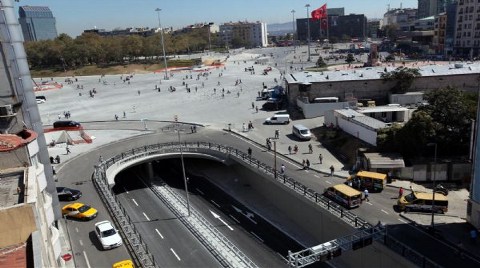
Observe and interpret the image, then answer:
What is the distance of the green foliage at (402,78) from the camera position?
62500 millimetres

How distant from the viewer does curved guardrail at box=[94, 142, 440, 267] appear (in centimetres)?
2488

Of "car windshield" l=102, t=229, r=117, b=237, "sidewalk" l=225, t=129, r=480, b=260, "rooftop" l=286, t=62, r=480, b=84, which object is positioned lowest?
"sidewalk" l=225, t=129, r=480, b=260

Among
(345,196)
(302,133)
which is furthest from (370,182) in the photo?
(302,133)

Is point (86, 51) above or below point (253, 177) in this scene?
above

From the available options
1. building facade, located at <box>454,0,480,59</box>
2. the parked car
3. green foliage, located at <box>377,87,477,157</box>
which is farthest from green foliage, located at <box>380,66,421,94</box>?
building facade, located at <box>454,0,480,59</box>

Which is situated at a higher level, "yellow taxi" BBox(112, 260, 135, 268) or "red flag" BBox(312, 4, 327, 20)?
"red flag" BBox(312, 4, 327, 20)

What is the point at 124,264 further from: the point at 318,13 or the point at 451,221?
the point at 318,13

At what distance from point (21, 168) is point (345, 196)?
75.6ft

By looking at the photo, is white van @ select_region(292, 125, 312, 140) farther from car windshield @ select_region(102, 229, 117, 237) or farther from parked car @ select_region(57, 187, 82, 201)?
car windshield @ select_region(102, 229, 117, 237)

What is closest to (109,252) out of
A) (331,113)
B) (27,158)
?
(27,158)

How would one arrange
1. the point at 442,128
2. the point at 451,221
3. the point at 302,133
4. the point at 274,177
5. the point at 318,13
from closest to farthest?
the point at 451,221 → the point at 274,177 → the point at 442,128 → the point at 302,133 → the point at 318,13

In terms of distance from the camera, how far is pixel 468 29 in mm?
115438

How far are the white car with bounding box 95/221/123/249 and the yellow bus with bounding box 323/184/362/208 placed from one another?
672 inches

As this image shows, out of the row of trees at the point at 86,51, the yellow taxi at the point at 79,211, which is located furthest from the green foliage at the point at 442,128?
the row of trees at the point at 86,51
